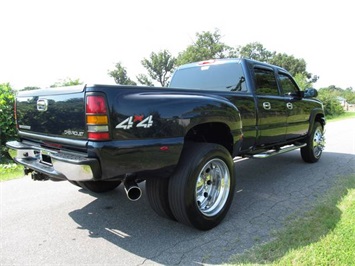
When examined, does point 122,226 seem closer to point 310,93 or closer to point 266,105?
point 266,105

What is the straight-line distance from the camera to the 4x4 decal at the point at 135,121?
2.46 metres

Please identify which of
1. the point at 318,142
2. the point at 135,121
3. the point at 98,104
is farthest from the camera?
the point at 318,142

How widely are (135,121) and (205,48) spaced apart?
42505 mm

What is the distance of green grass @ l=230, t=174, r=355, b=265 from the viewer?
252 cm

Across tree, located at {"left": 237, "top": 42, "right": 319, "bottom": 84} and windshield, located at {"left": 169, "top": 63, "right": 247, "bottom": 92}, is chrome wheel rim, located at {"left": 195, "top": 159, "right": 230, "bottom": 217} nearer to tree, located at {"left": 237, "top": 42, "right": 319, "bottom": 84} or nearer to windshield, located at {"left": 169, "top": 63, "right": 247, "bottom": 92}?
windshield, located at {"left": 169, "top": 63, "right": 247, "bottom": 92}

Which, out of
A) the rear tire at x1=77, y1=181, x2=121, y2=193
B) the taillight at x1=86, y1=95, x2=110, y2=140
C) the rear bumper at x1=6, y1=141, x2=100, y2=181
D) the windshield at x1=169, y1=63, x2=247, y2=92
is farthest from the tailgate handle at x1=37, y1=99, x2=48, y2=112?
the windshield at x1=169, y1=63, x2=247, y2=92

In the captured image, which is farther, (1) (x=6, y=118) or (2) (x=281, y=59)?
(2) (x=281, y=59)

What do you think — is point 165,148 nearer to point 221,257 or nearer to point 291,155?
point 221,257

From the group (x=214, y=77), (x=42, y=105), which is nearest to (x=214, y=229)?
(x=42, y=105)

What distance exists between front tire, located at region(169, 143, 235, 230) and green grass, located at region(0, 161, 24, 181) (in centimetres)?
391

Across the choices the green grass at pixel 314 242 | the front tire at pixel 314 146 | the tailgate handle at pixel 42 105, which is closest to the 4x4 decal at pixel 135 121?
the tailgate handle at pixel 42 105

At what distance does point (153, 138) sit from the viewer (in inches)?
104

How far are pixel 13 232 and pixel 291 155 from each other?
6076mm

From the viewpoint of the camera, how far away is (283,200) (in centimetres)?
402
